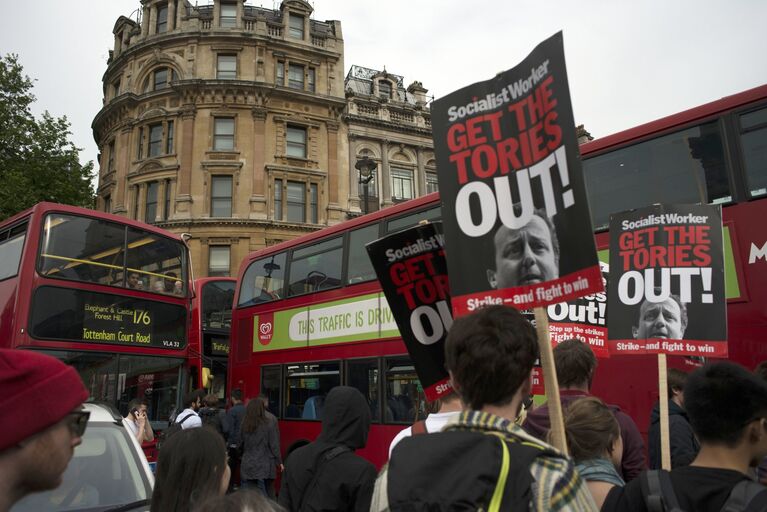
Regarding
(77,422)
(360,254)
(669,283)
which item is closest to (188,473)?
(77,422)

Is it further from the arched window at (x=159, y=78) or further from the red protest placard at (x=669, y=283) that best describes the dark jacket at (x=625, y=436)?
the arched window at (x=159, y=78)

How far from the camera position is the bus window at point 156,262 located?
10.9 m

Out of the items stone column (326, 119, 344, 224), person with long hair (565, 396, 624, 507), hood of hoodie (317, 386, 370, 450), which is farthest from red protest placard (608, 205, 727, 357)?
stone column (326, 119, 344, 224)

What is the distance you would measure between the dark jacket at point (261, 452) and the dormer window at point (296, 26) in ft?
97.8

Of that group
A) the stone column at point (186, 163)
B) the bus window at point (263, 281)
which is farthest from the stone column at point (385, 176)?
the bus window at point (263, 281)

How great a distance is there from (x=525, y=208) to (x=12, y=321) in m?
9.01

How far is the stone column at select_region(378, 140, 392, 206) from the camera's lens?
33156 millimetres

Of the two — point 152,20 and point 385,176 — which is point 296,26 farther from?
point 385,176

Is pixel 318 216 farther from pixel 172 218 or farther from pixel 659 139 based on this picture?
pixel 659 139

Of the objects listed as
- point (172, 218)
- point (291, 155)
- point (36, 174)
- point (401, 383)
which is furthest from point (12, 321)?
point (291, 155)

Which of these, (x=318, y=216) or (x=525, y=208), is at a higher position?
(x=318, y=216)

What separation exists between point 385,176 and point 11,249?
2493 cm

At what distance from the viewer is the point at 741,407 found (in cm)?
213

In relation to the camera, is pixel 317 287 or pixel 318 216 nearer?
pixel 317 287
